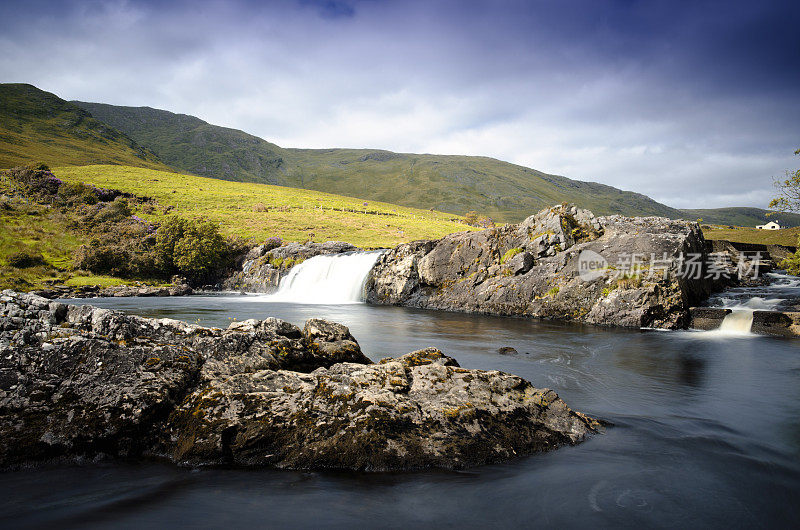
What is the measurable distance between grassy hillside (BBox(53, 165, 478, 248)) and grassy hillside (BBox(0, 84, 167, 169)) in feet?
124

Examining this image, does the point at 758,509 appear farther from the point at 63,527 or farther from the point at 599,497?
the point at 63,527

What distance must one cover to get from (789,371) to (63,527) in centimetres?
1982

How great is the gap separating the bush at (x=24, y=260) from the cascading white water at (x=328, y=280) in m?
26.9

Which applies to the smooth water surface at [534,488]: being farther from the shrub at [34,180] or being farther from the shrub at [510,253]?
the shrub at [34,180]

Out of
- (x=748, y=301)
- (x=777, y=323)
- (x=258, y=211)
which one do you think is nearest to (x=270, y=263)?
(x=258, y=211)

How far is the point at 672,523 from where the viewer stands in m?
4.75

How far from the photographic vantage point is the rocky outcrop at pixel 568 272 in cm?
2314

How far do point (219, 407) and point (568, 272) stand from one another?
81.2ft

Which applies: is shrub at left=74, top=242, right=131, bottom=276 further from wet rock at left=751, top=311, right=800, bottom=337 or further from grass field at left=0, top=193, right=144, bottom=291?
wet rock at left=751, top=311, right=800, bottom=337

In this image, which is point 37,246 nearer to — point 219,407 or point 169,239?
point 169,239

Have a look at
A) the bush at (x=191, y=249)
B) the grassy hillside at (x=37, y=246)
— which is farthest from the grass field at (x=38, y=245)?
the bush at (x=191, y=249)

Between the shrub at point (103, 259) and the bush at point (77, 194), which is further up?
the bush at point (77, 194)

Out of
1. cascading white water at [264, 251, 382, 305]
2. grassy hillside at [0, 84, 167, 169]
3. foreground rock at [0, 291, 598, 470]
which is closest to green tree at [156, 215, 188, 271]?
cascading white water at [264, 251, 382, 305]

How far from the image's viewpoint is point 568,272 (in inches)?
1027
